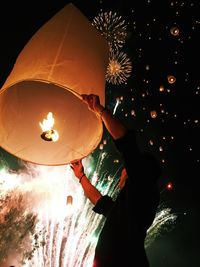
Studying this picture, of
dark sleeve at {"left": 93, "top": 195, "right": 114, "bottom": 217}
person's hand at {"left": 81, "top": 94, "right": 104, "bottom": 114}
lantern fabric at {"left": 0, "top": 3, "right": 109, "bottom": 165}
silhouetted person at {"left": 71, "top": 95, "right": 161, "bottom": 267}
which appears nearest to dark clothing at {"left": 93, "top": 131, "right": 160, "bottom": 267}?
silhouetted person at {"left": 71, "top": 95, "right": 161, "bottom": 267}

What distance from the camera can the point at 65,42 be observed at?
259 cm

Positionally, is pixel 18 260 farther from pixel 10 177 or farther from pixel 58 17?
pixel 58 17

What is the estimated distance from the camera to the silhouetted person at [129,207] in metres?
2.38

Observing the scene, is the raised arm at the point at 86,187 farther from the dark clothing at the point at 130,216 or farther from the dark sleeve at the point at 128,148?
the dark sleeve at the point at 128,148

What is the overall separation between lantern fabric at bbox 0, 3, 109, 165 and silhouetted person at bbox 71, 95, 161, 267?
10.0 inches

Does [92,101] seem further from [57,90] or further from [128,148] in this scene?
[57,90]

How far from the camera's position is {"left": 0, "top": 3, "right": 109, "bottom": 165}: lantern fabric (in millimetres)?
2484

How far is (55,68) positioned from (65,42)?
0.26m

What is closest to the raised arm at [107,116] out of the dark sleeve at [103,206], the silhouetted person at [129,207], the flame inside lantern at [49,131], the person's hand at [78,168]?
the silhouetted person at [129,207]

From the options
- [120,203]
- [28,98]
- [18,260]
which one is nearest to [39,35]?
[28,98]

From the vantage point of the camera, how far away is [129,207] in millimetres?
2453

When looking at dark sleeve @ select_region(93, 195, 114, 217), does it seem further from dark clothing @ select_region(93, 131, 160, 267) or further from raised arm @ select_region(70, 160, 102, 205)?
dark clothing @ select_region(93, 131, 160, 267)

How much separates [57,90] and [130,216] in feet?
5.00

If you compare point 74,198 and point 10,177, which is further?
point 10,177
